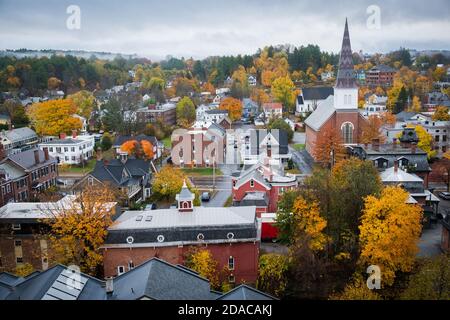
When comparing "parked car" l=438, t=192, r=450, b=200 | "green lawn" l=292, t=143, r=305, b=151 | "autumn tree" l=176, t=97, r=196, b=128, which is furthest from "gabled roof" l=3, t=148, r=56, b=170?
"autumn tree" l=176, t=97, r=196, b=128

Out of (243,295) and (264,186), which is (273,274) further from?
(264,186)

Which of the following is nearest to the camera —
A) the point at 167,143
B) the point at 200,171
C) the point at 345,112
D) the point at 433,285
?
the point at 433,285

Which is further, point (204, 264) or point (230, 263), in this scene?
point (230, 263)

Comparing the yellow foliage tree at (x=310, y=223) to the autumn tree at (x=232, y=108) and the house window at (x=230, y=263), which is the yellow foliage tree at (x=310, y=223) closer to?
the house window at (x=230, y=263)

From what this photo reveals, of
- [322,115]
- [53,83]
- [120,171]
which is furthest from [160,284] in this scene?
[53,83]

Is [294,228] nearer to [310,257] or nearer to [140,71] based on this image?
[310,257]

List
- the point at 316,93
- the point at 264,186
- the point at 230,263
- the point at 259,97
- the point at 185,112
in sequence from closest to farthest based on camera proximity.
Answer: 1. the point at 230,263
2. the point at 264,186
3. the point at 185,112
4. the point at 316,93
5. the point at 259,97

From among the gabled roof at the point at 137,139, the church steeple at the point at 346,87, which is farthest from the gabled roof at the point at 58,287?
the church steeple at the point at 346,87
